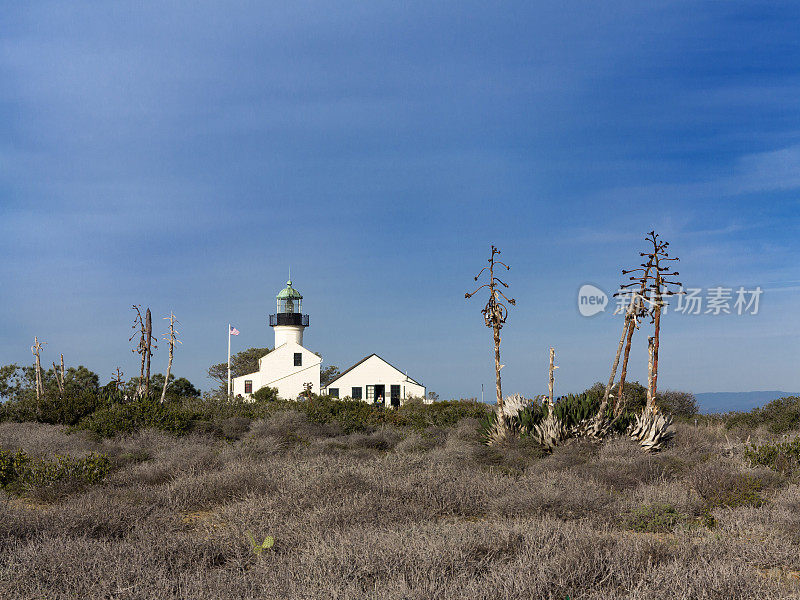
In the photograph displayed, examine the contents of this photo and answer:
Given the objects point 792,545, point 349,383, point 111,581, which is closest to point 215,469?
point 111,581

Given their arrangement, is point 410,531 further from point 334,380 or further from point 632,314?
point 334,380

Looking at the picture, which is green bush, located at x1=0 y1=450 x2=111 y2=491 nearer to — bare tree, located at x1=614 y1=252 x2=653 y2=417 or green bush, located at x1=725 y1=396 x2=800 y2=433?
bare tree, located at x1=614 y1=252 x2=653 y2=417

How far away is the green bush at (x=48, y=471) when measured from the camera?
961cm

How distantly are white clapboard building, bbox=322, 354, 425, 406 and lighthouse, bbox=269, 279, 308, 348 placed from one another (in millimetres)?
6926

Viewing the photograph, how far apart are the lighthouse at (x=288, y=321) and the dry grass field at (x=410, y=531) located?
39.9 meters

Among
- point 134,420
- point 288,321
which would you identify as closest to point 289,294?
point 288,321

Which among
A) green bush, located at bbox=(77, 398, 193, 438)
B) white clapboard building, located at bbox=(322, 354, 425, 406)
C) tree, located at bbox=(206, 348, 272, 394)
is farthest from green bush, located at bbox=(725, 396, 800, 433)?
tree, located at bbox=(206, 348, 272, 394)

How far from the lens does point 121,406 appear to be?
1814 cm

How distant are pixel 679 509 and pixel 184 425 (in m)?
13.2

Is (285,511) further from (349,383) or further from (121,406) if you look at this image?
(349,383)

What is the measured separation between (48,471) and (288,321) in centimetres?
4257

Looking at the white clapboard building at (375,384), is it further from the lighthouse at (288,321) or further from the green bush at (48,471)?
the green bush at (48,471)

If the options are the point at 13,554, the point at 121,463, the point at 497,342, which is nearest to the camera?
the point at 13,554

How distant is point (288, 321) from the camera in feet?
171
